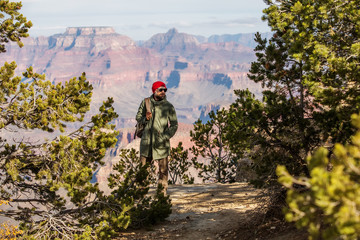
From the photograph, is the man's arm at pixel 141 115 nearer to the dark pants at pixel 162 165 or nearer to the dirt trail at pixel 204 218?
the dark pants at pixel 162 165

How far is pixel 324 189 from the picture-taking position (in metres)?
1.88

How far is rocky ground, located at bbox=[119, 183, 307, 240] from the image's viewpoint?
5.82m

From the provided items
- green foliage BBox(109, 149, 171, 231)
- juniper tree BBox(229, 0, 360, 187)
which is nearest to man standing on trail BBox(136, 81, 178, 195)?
green foliage BBox(109, 149, 171, 231)

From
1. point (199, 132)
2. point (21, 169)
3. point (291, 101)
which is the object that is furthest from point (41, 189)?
point (199, 132)

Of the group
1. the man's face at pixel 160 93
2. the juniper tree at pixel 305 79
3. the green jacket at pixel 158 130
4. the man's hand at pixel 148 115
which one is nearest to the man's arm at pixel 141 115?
the green jacket at pixel 158 130

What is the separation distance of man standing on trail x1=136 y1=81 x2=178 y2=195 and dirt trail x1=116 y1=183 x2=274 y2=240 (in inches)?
51.0

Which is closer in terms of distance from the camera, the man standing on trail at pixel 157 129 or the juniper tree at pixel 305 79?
the juniper tree at pixel 305 79

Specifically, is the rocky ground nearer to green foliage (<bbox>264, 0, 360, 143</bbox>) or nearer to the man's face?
green foliage (<bbox>264, 0, 360, 143</bbox>)

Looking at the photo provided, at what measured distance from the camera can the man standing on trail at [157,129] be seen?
7.70 m

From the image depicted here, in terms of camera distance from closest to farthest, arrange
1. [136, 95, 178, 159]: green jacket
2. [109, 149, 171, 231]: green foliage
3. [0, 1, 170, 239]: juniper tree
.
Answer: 1. [0, 1, 170, 239]: juniper tree
2. [109, 149, 171, 231]: green foliage
3. [136, 95, 178, 159]: green jacket

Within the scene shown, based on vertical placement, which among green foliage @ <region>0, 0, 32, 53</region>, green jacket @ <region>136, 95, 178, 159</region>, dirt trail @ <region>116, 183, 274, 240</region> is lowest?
dirt trail @ <region>116, 183, 274, 240</region>

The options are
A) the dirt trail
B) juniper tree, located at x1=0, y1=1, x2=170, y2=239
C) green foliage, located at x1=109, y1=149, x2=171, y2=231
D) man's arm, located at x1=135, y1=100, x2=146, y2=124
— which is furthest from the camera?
man's arm, located at x1=135, y1=100, x2=146, y2=124

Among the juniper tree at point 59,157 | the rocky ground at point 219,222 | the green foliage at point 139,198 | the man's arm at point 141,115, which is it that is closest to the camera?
the rocky ground at point 219,222

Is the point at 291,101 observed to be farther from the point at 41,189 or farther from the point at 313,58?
the point at 41,189
